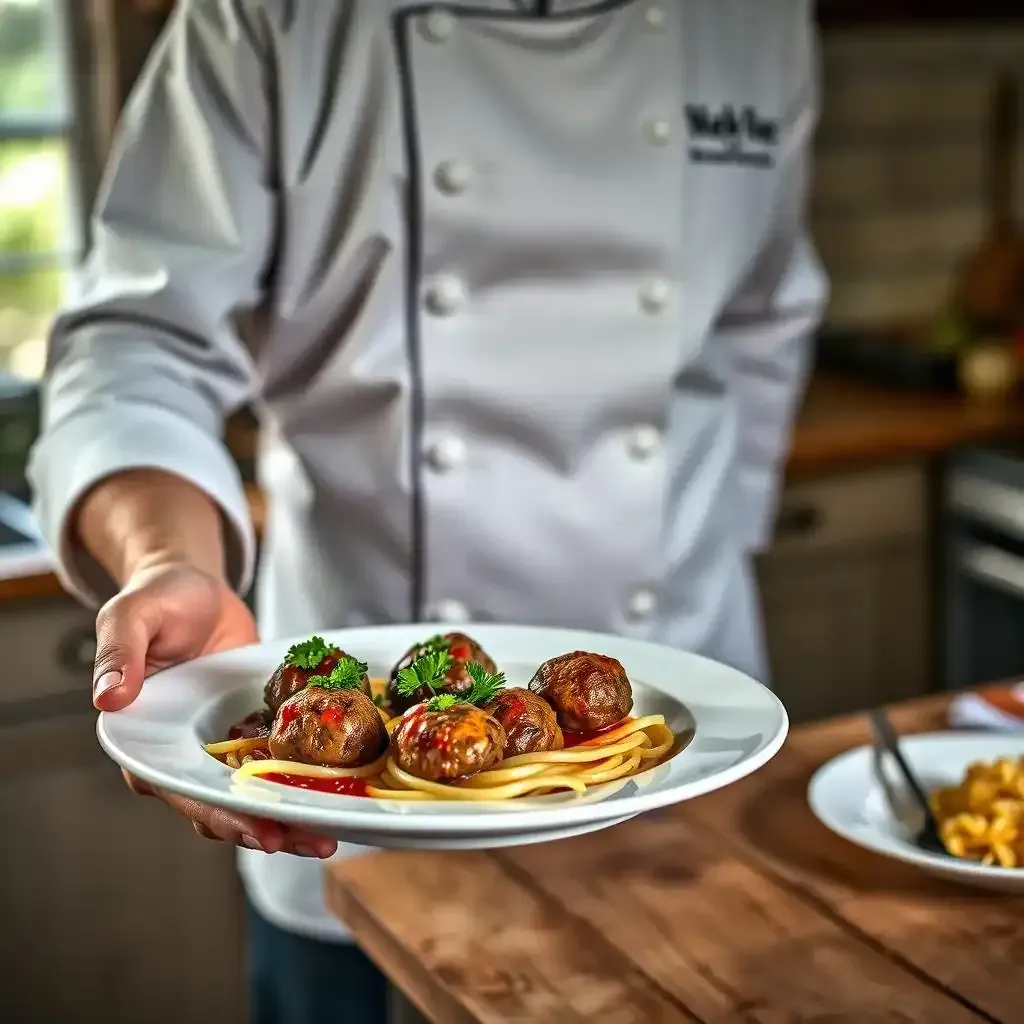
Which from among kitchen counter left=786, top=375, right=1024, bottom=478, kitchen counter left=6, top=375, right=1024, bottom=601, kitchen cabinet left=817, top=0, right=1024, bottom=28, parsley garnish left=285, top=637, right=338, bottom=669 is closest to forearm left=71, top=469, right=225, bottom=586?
parsley garnish left=285, top=637, right=338, bottom=669

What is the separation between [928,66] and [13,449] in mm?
1990

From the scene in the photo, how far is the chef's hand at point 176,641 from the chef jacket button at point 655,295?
0.53 metres

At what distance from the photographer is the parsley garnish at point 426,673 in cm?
91

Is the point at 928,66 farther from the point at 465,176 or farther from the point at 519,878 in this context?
the point at 519,878

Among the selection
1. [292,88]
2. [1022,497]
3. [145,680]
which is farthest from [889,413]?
[145,680]

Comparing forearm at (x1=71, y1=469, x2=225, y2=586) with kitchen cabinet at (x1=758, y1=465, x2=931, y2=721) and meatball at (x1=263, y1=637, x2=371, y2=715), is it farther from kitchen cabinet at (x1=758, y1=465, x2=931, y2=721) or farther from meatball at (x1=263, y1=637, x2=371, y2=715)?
kitchen cabinet at (x1=758, y1=465, x2=931, y2=721)

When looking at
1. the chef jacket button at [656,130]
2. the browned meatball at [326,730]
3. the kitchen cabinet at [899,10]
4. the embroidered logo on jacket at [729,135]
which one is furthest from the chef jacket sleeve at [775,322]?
the kitchen cabinet at [899,10]

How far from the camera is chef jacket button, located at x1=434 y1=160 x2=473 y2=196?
132 cm

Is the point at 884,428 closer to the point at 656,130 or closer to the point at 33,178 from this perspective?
the point at 656,130

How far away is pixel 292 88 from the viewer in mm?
1281

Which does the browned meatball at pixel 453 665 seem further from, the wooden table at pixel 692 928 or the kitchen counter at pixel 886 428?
the kitchen counter at pixel 886 428

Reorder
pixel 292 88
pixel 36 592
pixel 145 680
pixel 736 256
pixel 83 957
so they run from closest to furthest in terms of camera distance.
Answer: pixel 145 680 → pixel 292 88 → pixel 736 256 → pixel 36 592 → pixel 83 957

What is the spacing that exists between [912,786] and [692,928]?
0.71ft

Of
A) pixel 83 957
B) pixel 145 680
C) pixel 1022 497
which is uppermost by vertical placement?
pixel 145 680
